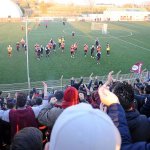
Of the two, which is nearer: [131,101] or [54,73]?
[131,101]

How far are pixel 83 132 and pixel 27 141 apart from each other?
48 centimetres

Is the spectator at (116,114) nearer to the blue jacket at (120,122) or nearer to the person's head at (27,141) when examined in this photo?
the blue jacket at (120,122)

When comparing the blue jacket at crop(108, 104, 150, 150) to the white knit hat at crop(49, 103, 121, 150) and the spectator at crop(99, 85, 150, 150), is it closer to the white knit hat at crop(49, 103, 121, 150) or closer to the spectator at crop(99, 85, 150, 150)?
the spectator at crop(99, 85, 150, 150)

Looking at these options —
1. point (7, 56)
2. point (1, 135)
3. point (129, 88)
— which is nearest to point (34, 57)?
point (7, 56)

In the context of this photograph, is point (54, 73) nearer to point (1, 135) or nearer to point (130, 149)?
point (1, 135)

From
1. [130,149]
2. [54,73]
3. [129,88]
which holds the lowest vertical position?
[54,73]

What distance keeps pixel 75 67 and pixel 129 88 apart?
66.2 feet

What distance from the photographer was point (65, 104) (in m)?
4.02

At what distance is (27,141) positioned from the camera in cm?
193

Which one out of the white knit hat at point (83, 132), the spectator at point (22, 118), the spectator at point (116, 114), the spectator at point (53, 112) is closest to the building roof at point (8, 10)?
the spectator at point (22, 118)

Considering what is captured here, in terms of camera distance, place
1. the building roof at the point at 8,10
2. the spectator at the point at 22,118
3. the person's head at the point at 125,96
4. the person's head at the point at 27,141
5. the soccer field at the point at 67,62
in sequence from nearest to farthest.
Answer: the person's head at the point at 27,141, the person's head at the point at 125,96, the spectator at the point at 22,118, the soccer field at the point at 67,62, the building roof at the point at 8,10

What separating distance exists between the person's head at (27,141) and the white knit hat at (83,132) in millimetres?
287

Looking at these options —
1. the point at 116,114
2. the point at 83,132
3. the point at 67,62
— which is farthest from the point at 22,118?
the point at 67,62

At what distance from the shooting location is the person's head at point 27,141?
192 cm
